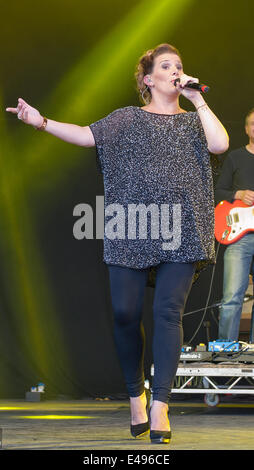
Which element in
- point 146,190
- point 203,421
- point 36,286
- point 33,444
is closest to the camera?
point 33,444

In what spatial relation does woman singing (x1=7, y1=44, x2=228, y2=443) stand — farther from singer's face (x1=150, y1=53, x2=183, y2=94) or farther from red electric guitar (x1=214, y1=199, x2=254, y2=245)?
red electric guitar (x1=214, y1=199, x2=254, y2=245)

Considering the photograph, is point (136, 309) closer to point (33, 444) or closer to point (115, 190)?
point (115, 190)

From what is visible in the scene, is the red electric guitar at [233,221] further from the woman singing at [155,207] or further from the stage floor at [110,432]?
the woman singing at [155,207]

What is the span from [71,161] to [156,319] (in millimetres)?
3014

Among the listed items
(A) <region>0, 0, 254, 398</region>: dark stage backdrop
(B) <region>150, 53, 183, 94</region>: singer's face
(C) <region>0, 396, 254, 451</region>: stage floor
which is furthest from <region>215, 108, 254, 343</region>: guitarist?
(B) <region>150, 53, 183, 94</region>: singer's face

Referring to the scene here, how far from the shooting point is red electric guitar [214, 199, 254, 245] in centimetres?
409

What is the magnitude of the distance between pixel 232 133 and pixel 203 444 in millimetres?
3450

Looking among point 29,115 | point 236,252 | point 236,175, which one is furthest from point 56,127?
point 236,175

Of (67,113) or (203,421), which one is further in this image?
(67,113)

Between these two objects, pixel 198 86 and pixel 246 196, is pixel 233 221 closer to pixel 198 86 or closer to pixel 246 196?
pixel 246 196

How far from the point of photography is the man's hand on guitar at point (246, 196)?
4.10 meters

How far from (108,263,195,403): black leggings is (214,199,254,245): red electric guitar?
175 cm
